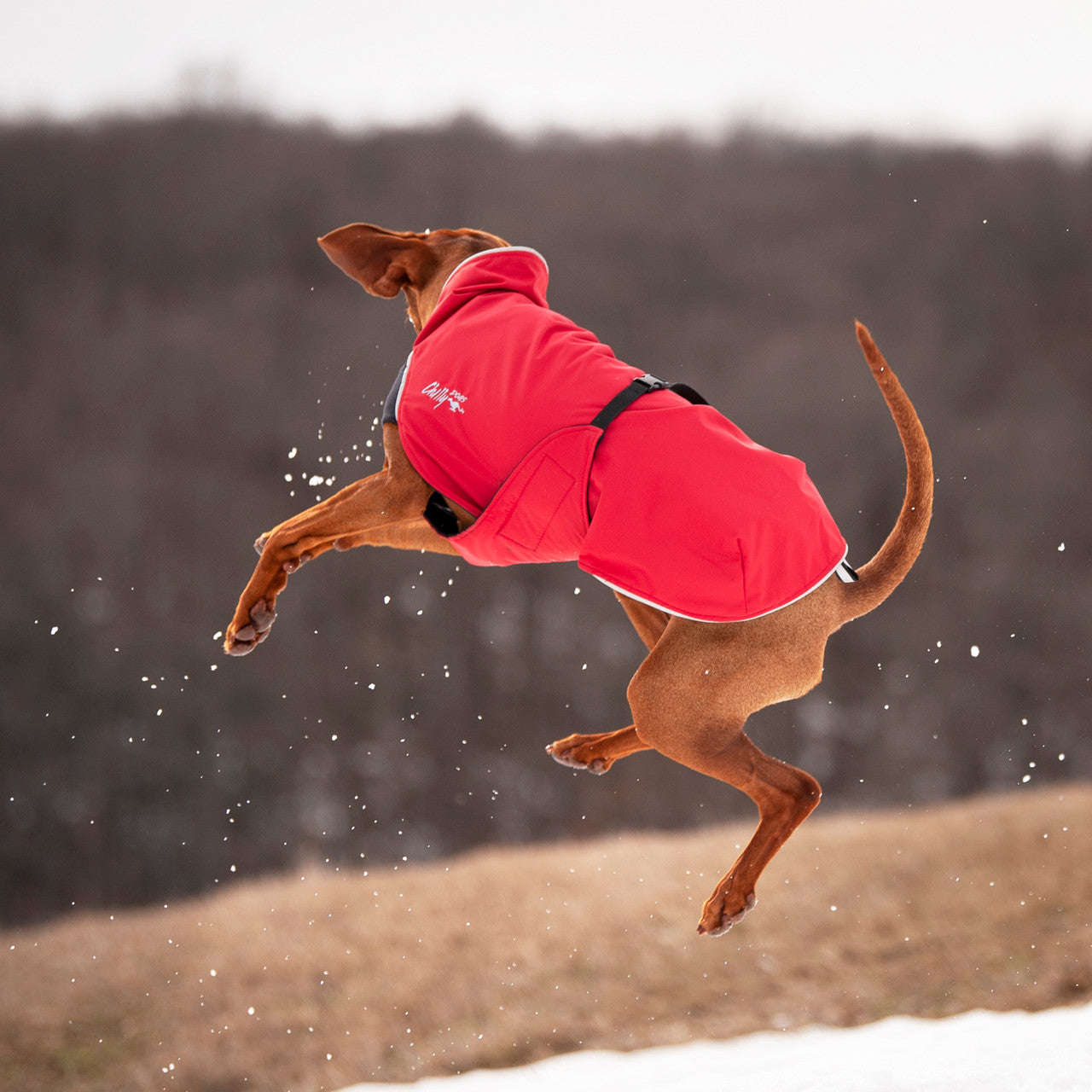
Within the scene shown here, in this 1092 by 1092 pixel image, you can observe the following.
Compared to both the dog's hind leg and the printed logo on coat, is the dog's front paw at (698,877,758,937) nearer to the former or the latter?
the dog's hind leg

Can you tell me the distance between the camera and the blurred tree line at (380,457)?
38.5 ft

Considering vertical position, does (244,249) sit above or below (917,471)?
below

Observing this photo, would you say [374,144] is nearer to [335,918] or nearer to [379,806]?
[379,806]

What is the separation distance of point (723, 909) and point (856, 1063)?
4.80 feet

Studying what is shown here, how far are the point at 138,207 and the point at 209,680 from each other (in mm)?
6924

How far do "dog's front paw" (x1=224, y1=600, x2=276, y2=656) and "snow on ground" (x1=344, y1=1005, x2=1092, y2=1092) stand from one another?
2.09m

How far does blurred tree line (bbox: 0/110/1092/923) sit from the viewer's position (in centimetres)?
1173

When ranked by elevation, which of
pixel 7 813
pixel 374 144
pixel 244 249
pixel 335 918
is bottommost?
pixel 7 813

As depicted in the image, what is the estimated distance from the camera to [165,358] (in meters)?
13.4

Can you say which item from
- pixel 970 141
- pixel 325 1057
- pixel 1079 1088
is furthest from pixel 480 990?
pixel 970 141

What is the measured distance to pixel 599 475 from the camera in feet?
7.37

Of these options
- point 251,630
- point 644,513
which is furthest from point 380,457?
point 644,513

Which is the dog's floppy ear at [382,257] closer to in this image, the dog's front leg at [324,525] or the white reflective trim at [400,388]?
the white reflective trim at [400,388]

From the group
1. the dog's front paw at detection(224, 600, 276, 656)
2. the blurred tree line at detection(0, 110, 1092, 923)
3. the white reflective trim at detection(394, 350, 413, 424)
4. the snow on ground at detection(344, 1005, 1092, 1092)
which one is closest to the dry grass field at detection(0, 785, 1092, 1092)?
the snow on ground at detection(344, 1005, 1092, 1092)
